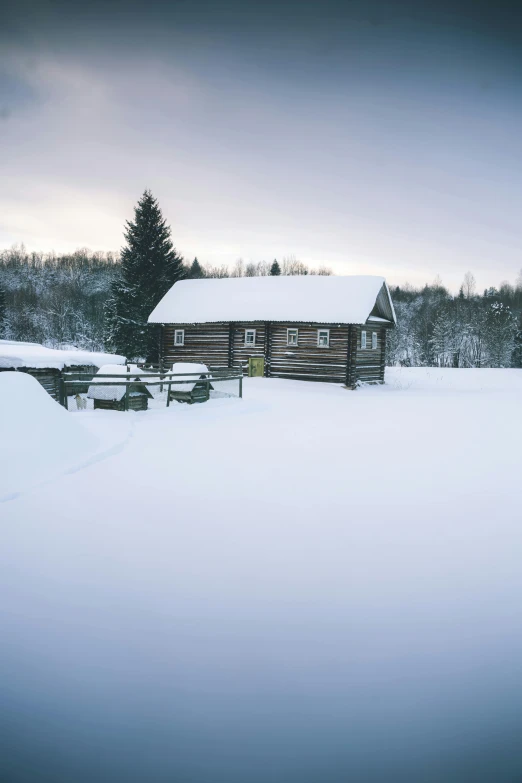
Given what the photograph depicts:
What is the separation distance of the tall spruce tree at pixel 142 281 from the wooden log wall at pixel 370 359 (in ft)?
55.7

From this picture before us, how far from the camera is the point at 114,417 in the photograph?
1377 cm

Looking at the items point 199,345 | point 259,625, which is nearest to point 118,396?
point 259,625

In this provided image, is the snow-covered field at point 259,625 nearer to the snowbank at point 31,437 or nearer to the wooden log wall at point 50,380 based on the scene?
the snowbank at point 31,437

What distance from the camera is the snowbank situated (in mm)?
7512

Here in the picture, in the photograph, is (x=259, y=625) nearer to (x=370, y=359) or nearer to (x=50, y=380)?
(x=50, y=380)

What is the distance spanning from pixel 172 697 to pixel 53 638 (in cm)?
111

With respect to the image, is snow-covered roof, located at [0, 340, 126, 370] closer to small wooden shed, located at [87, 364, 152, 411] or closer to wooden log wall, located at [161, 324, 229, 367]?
small wooden shed, located at [87, 364, 152, 411]

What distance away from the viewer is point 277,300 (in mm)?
29578

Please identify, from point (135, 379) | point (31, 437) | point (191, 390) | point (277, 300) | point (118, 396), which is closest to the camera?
point (31, 437)

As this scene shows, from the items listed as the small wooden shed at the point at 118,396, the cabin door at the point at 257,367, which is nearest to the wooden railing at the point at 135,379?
the small wooden shed at the point at 118,396

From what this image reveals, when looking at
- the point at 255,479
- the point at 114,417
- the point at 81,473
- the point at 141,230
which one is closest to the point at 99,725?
the point at 255,479

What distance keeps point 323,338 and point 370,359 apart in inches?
148

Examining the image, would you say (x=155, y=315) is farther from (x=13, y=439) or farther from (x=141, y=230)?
(x=13, y=439)

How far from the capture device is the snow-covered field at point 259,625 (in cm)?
272
